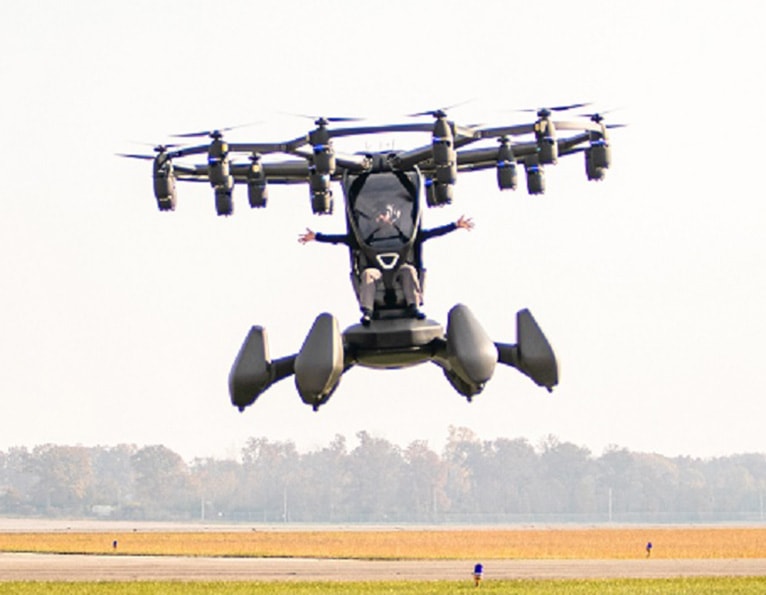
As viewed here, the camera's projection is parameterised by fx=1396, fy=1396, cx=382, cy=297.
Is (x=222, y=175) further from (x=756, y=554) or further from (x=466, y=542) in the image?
(x=466, y=542)

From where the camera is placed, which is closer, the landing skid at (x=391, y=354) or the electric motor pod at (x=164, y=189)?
the landing skid at (x=391, y=354)

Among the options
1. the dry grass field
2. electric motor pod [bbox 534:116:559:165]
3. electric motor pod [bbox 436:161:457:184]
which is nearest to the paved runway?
the dry grass field

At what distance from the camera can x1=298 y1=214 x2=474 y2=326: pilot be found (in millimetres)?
32625

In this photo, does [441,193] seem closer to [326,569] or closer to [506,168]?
[506,168]

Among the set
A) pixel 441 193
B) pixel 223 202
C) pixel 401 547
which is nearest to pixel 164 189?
pixel 223 202

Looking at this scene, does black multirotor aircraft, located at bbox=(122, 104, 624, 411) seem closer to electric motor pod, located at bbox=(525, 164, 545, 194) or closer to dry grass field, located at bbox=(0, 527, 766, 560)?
electric motor pod, located at bbox=(525, 164, 545, 194)

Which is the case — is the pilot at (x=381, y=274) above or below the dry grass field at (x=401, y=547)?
above

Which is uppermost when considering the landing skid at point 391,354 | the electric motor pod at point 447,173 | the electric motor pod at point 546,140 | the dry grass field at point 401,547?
the electric motor pod at point 546,140

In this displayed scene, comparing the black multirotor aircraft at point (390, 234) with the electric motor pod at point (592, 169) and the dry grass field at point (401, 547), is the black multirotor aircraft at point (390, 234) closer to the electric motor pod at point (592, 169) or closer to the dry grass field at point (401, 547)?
the electric motor pod at point (592, 169)

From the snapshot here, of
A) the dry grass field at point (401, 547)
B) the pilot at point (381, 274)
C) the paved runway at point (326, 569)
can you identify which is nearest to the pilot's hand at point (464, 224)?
the pilot at point (381, 274)

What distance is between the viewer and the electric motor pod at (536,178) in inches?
1308

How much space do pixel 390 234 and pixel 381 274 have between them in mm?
964

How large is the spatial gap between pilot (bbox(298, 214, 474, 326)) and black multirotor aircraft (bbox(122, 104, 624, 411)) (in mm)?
153

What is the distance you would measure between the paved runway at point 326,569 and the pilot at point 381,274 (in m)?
23.4
